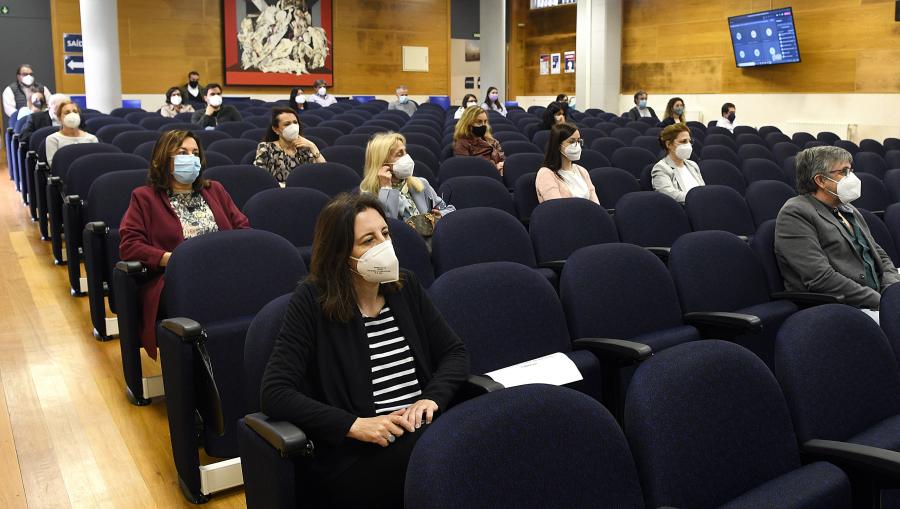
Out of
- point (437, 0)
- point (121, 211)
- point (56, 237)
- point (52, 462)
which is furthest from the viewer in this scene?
point (437, 0)

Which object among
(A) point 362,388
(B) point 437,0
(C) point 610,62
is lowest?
(A) point 362,388

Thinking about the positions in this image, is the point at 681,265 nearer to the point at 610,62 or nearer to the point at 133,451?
the point at 133,451

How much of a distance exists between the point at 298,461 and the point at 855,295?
298 centimetres

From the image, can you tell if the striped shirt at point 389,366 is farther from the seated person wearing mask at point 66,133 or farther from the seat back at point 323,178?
the seated person wearing mask at point 66,133

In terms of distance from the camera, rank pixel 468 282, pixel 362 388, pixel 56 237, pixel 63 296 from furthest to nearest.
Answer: pixel 56 237 → pixel 63 296 → pixel 468 282 → pixel 362 388

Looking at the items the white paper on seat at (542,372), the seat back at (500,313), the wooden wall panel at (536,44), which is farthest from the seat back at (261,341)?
the wooden wall panel at (536,44)

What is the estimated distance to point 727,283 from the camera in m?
3.80

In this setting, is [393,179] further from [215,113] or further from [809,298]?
[215,113]

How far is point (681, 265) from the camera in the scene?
366 cm

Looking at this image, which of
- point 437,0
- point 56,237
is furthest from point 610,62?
point 56,237

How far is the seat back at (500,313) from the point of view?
113 inches

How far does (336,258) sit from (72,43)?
1740 centimetres

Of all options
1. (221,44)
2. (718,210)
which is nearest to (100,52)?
(221,44)

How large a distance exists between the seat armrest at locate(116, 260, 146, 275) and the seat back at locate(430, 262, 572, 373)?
148 centimetres
